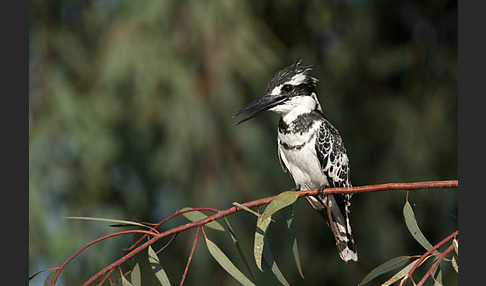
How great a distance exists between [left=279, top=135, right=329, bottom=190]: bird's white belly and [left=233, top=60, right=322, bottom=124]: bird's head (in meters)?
0.10

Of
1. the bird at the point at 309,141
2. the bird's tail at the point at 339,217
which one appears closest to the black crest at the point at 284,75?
the bird at the point at 309,141

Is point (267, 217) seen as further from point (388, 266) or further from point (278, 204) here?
point (388, 266)

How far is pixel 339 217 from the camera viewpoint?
1628 mm

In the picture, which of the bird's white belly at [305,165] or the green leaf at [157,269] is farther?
the bird's white belly at [305,165]

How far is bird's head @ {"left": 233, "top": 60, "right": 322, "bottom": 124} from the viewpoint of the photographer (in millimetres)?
1505

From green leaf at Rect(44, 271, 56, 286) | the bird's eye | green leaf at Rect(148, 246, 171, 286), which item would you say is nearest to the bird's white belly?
the bird's eye

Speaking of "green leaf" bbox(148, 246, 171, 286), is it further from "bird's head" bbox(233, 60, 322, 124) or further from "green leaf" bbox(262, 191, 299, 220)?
"bird's head" bbox(233, 60, 322, 124)

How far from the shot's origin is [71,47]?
2.25m

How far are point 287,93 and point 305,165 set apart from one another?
0.21 metres

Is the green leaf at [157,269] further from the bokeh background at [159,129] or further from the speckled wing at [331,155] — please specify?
the bokeh background at [159,129]

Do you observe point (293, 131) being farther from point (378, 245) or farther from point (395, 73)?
point (395, 73)

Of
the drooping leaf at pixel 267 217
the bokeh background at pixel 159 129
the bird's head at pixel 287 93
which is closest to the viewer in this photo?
the drooping leaf at pixel 267 217

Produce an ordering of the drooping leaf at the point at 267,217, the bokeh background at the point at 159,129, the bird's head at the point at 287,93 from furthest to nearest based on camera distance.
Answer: the bokeh background at the point at 159,129 < the bird's head at the point at 287,93 < the drooping leaf at the point at 267,217

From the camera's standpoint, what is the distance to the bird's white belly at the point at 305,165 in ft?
5.13
